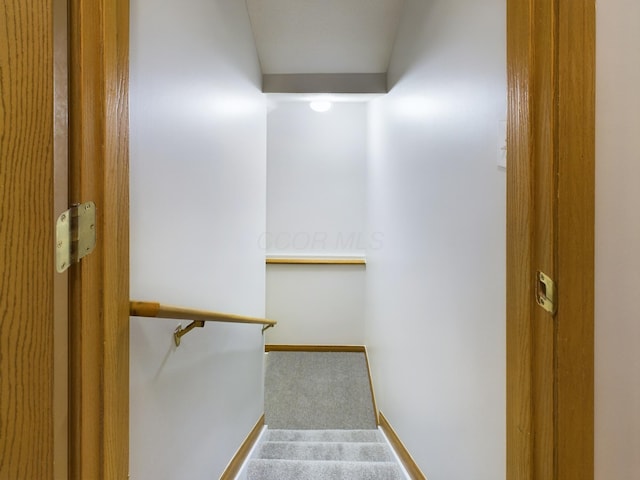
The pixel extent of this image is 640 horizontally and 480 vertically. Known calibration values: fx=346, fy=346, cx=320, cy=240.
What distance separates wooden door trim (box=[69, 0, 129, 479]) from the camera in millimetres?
531

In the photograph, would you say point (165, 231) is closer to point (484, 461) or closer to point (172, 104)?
point (172, 104)

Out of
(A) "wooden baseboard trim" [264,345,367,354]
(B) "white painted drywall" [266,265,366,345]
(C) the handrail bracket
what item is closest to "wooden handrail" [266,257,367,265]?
(B) "white painted drywall" [266,265,366,345]

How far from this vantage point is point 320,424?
2809 millimetres

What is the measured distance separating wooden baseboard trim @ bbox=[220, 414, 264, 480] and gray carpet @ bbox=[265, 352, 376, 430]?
63cm

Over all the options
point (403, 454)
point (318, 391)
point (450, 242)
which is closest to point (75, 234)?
point (450, 242)

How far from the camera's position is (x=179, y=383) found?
1.09 meters

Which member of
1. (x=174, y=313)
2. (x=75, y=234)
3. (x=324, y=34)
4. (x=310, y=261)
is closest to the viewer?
(x=75, y=234)

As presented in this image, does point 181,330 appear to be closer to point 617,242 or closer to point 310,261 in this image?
point 617,242

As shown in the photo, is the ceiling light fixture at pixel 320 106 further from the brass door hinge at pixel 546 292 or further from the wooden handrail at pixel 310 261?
the brass door hinge at pixel 546 292

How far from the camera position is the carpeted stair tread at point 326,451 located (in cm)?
204

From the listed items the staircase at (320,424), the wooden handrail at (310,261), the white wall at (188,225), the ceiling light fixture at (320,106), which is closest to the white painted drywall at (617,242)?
the white wall at (188,225)

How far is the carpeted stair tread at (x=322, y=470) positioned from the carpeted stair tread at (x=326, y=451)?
234 mm

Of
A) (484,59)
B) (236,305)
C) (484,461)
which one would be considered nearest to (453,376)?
(484,461)

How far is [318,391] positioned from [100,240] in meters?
3.05
